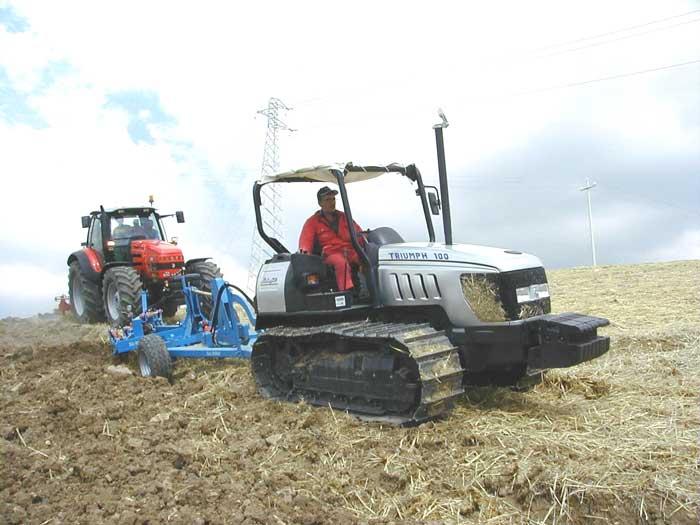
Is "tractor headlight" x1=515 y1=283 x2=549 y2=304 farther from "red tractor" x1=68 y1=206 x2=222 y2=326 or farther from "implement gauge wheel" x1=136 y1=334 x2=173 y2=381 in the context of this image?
"red tractor" x1=68 y1=206 x2=222 y2=326

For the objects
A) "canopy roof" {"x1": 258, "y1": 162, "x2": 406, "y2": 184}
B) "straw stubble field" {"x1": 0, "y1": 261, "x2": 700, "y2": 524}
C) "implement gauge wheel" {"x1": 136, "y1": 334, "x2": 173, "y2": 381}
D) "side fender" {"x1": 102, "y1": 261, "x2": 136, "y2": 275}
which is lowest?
"straw stubble field" {"x1": 0, "y1": 261, "x2": 700, "y2": 524}

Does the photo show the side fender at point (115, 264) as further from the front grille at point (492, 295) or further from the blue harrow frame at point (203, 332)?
the front grille at point (492, 295)

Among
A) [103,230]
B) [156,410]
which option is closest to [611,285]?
[103,230]

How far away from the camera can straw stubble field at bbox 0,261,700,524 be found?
13.7 feet

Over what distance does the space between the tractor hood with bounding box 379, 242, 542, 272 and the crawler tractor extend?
0.01 meters

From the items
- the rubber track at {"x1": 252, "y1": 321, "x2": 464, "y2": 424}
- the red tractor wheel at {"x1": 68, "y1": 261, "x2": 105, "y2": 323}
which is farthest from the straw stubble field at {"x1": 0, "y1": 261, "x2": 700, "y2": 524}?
the red tractor wheel at {"x1": 68, "y1": 261, "x2": 105, "y2": 323}

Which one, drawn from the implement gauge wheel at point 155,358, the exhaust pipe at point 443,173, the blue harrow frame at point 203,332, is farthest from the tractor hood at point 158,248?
the exhaust pipe at point 443,173

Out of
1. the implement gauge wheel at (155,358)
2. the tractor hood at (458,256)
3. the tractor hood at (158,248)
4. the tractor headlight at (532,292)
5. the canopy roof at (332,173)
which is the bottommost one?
the implement gauge wheel at (155,358)

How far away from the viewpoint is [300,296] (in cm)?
694

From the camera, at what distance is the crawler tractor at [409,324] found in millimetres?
5641

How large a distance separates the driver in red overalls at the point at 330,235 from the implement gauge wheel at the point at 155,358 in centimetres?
268

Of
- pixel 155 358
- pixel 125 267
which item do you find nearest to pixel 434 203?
pixel 155 358

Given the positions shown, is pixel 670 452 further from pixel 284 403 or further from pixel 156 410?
pixel 156 410

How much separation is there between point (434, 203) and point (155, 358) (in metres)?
4.10
